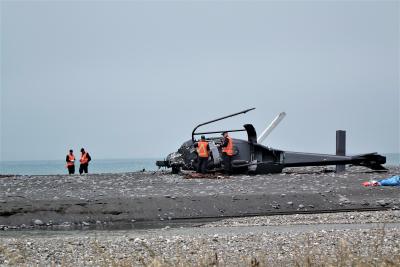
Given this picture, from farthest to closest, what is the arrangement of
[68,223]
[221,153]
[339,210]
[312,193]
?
[221,153] → [312,193] → [339,210] → [68,223]

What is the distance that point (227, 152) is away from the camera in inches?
1133

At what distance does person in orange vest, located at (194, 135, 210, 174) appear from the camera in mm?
28391

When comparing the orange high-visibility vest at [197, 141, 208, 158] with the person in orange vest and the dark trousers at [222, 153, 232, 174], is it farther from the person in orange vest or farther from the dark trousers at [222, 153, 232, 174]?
the dark trousers at [222, 153, 232, 174]

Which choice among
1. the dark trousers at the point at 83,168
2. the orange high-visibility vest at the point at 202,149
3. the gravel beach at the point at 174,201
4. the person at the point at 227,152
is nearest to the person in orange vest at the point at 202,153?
the orange high-visibility vest at the point at 202,149

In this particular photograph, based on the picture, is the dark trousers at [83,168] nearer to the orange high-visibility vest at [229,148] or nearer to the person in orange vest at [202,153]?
the person in orange vest at [202,153]

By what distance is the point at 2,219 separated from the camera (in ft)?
A: 64.2

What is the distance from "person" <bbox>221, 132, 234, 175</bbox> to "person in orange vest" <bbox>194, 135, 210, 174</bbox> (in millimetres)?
662

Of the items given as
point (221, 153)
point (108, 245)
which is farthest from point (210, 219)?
point (221, 153)

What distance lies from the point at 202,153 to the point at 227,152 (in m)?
1.03

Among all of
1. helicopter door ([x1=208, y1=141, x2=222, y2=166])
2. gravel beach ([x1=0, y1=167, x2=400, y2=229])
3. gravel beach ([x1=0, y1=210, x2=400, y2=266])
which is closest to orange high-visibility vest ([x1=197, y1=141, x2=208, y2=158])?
helicopter door ([x1=208, y1=141, x2=222, y2=166])

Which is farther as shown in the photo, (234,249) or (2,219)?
(2,219)

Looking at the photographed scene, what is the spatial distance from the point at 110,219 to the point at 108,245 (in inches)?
270

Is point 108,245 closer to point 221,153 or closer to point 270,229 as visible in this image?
point 270,229

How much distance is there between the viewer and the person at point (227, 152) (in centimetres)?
2848
